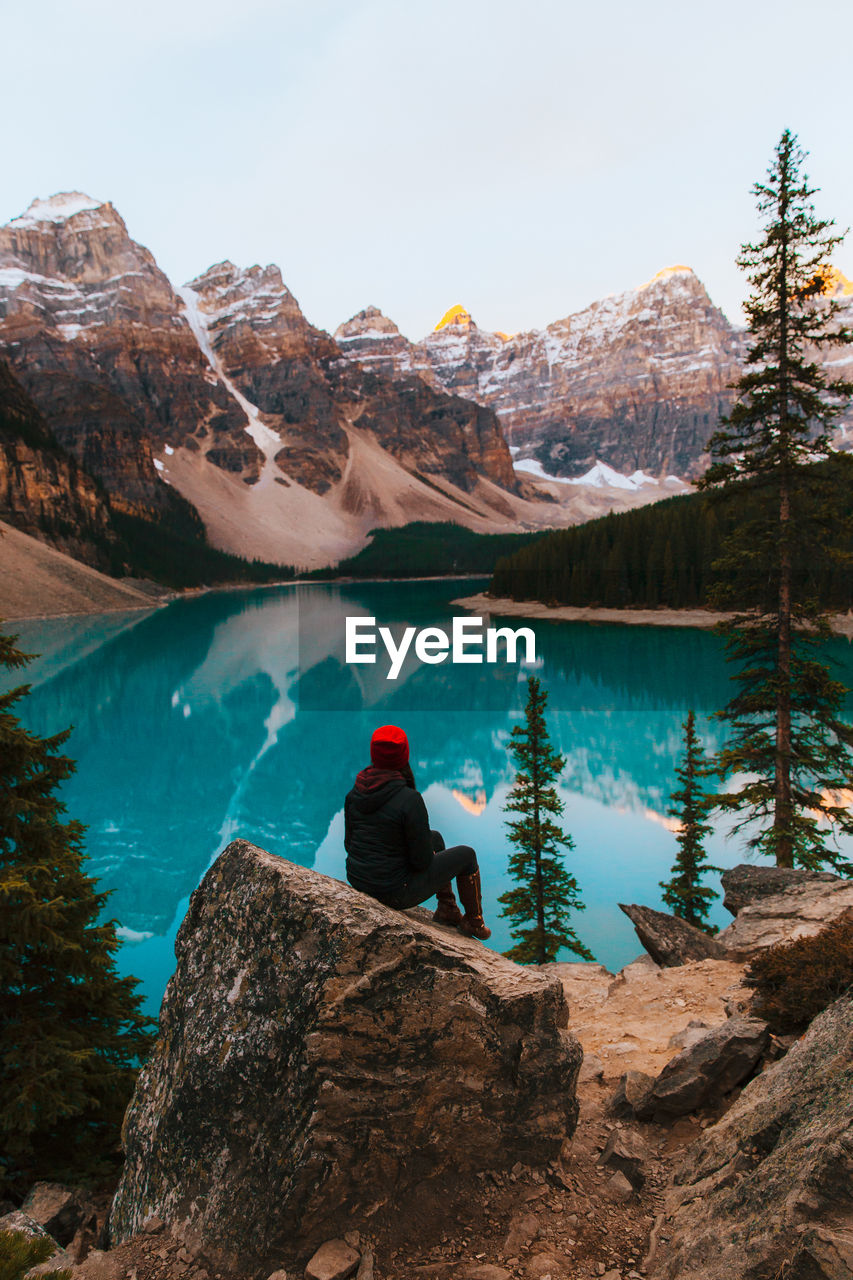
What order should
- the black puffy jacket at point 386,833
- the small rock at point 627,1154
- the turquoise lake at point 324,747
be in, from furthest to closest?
the turquoise lake at point 324,747
the black puffy jacket at point 386,833
the small rock at point 627,1154

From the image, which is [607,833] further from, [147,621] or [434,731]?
[147,621]

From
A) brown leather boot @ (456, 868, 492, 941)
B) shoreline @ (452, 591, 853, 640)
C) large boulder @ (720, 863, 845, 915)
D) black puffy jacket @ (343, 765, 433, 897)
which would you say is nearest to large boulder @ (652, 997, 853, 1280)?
brown leather boot @ (456, 868, 492, 941)

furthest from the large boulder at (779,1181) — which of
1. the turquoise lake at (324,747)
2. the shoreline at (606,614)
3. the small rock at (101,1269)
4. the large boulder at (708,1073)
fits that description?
the shoreline at (606,614)

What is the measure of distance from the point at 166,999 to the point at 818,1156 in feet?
14.9

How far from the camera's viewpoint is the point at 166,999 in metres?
5.83

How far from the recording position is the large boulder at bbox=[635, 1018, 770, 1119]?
19.5 ft

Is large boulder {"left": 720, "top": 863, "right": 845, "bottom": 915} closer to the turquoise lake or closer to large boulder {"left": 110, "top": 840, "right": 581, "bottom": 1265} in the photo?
the turquoise lake

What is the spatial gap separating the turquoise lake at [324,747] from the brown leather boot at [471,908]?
442 cm

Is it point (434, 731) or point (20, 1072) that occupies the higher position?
point (20, 1072)

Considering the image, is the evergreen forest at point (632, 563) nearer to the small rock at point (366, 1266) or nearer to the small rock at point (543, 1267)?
the small rock at point (543, 1267)

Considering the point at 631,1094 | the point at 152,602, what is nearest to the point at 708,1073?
the point at 631,1094

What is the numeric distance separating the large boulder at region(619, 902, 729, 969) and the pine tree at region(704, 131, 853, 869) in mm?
4167

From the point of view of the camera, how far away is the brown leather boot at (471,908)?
6258 mm

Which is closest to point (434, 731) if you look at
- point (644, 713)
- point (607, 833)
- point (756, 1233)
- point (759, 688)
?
point (644, 713)
